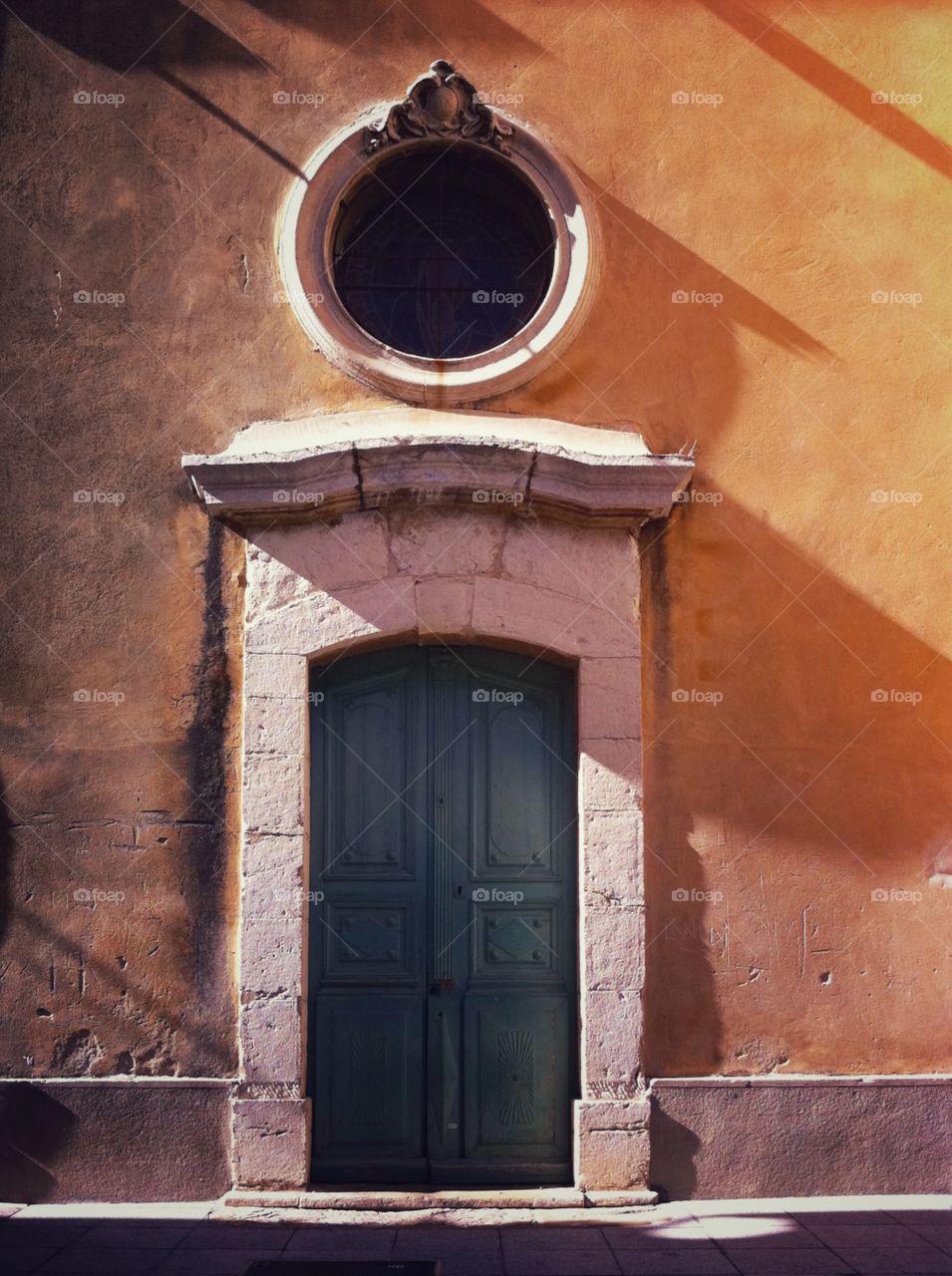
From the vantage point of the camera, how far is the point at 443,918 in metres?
5.42

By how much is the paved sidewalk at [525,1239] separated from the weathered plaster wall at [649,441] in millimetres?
590

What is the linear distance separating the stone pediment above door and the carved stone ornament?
1440 millimetres

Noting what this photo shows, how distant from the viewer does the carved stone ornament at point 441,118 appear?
5.58 m

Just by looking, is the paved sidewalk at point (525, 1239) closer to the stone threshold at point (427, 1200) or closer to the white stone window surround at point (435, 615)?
the stone threshold at point (427, 1200)

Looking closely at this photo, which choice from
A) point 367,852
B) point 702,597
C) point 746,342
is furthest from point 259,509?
point 746,342

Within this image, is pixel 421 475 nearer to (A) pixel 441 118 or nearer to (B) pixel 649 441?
(B) pixel 649 441

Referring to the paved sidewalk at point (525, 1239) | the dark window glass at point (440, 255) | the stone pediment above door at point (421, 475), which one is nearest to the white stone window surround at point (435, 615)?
the stone pediment above door at point (421, 475)

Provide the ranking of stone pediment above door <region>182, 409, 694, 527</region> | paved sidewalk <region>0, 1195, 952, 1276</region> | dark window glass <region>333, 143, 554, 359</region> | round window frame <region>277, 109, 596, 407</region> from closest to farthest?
paved sidewalk <region>0, 1195, 952, 1276</region> → stone pediment above door <region>182, 409, 694, 527</region> → round window frame <region>277, 109, 596, 407</region> → dark window glass <region>333, 143, 554, 359</region>

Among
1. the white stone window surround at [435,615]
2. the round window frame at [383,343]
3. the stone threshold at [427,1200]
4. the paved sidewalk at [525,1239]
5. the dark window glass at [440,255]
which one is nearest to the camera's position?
the paved sidewalk at [525,1239]

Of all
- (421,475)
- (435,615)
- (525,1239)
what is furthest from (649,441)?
(525,1239)

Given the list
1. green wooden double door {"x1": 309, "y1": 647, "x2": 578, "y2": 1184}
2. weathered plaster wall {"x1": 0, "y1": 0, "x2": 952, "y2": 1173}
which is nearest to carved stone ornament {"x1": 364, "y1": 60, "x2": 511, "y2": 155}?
weathered plaster wall {"x1": 0, "y1": 0, "x2": 952, "y2": 1173}

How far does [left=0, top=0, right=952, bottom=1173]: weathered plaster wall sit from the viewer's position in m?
5.28

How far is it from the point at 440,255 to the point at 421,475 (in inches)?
51.0

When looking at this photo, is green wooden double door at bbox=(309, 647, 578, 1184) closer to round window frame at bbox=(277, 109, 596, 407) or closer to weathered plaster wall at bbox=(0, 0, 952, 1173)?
weathered plaster wall at bbox=(0, 0, 952, 1173)
